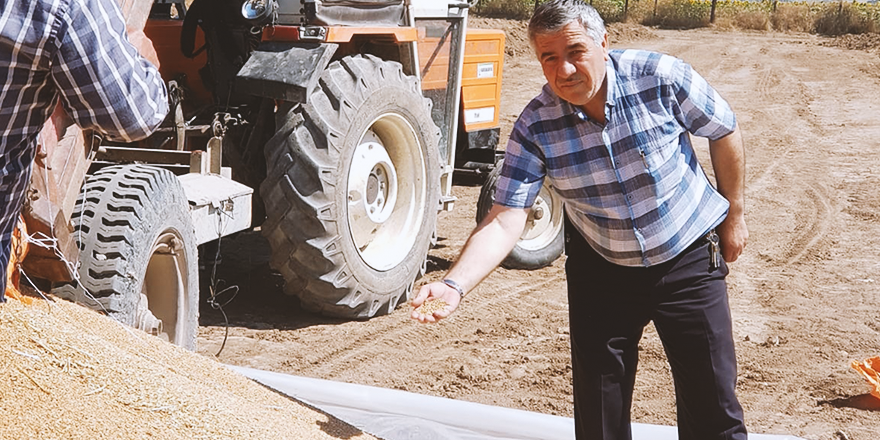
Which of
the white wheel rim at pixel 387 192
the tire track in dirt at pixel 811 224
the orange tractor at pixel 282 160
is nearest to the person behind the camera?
the orange tractor at pixel 282 160

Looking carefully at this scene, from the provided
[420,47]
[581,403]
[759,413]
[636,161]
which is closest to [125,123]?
[636,161]

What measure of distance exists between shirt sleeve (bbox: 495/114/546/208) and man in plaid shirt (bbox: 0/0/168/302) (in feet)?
4.43

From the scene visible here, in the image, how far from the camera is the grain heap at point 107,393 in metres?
2.41

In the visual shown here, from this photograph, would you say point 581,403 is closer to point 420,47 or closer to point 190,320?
point 190,320

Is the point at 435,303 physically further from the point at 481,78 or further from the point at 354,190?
the point at 481,78

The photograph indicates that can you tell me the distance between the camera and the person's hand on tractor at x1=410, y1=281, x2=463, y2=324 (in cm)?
292

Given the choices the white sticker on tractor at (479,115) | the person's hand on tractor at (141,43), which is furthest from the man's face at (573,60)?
the white sticker on tractor at (479,115)

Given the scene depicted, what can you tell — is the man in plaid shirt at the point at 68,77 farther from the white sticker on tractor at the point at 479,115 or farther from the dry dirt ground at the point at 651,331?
the white sticker on tractor at the point at 479,115

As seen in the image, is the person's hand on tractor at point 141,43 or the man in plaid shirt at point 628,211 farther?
the person's hand on tractor at point 141,43

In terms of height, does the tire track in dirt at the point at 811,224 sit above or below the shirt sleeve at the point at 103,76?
below

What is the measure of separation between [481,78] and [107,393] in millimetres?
5804

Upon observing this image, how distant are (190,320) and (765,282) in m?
4.47

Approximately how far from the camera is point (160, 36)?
639 cm

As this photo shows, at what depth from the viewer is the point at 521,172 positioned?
338cm
